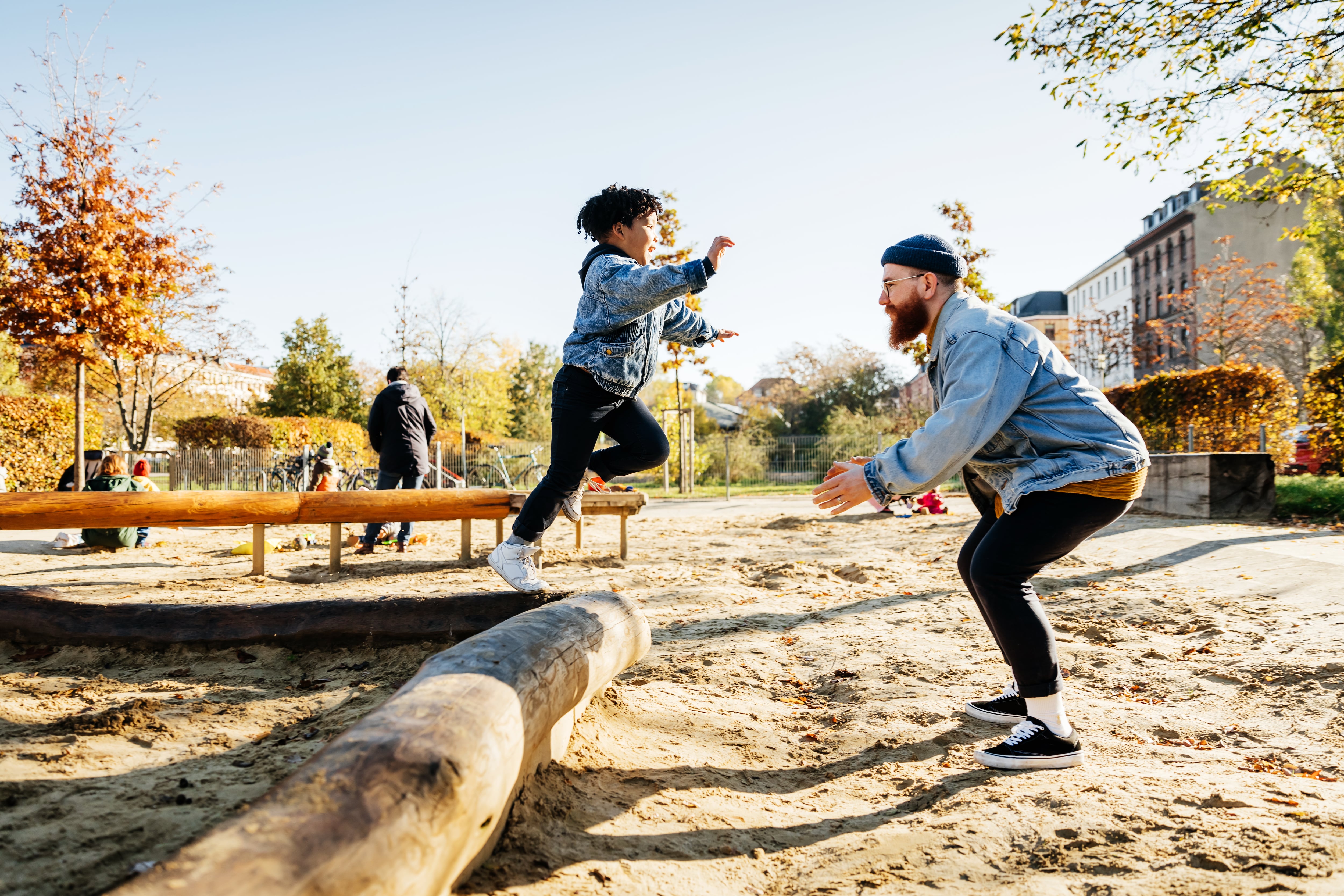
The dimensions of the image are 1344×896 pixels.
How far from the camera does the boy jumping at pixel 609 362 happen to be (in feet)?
12.1

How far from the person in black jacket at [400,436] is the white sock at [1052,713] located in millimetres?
6740

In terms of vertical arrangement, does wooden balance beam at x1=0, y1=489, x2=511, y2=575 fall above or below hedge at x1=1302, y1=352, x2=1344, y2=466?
below

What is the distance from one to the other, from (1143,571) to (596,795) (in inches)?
218

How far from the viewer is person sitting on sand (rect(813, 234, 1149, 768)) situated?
2.54m

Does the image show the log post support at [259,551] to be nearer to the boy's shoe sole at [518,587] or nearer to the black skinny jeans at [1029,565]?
the boy's shoe sole at [518,587]

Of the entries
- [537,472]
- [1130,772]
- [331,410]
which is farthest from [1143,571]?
[331,410]

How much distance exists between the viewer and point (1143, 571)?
20.9ft

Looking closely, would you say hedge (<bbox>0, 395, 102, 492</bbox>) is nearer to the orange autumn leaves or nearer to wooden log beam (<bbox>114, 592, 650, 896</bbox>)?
the orange autumn leaves

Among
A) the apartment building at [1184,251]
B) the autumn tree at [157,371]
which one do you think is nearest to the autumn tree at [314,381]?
the autumn tree at [157,371]

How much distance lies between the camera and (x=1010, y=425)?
2.68 m

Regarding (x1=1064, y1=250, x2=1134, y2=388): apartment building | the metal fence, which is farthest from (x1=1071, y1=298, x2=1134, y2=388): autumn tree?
the metal fence

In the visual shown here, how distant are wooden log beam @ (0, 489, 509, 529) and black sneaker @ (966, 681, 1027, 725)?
163 inches

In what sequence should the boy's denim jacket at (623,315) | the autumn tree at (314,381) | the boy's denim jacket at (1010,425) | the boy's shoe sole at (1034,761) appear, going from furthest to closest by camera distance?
the autumn tree at (314,381) < the boy's denim jacket at (623,315) < the boy's shoe sole at (1034,761) < the boy's denim jacket at (1010,425)

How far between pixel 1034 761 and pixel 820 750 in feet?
2.31
